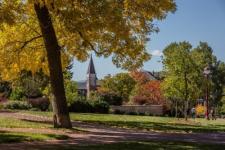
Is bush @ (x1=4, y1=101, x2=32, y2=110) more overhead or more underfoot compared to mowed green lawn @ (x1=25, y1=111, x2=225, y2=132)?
more overhead

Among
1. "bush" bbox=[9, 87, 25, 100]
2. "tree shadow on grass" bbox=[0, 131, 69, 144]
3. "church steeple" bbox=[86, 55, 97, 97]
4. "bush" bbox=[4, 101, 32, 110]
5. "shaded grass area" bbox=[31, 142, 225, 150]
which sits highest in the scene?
"church steeple" bbox=[86, 55, 97, 97]

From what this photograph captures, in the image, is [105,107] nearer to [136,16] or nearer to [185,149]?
[136,16]

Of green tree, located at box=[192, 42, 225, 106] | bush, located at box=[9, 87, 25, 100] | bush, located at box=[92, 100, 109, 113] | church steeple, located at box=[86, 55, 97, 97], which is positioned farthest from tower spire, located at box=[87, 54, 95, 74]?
bush, located at box=[92, 100, 109, 113]

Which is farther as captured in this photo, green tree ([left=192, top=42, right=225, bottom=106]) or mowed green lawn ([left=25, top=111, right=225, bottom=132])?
green tree ([left=192, top=42, right=225, bottom=106])

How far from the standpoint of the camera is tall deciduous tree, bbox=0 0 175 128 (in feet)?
69.5

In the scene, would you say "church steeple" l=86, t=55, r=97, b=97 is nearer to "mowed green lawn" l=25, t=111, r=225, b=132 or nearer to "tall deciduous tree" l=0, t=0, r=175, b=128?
"mowed green lawn" l=25, t=111, r=225, b=132

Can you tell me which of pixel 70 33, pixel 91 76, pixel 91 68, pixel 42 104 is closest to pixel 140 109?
pixel 42 104

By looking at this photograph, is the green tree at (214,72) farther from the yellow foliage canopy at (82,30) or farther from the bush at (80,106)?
the yellow foliage canopy at (82,30)

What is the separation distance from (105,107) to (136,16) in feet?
102

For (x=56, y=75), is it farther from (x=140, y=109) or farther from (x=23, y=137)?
(x=140, y=109)

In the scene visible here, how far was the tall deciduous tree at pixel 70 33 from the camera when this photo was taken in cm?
2117

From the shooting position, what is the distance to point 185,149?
16812 millimetres

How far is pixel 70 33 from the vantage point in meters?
24.8

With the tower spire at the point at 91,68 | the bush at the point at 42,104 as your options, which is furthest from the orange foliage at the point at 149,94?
the tower spire at the point at 91,68
